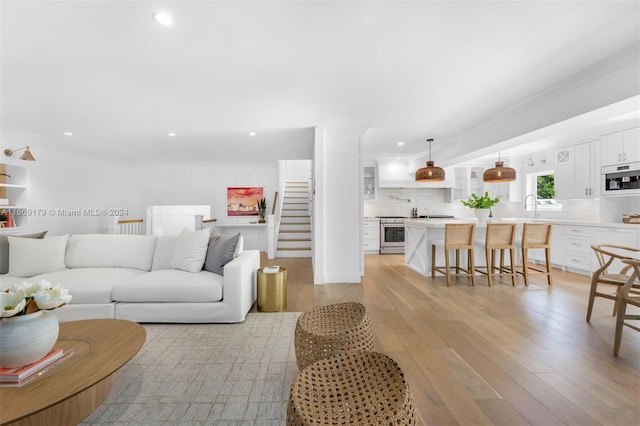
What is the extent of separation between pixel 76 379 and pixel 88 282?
1.78 m

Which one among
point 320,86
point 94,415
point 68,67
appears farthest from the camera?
point 320,86

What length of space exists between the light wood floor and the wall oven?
1574 millimetres

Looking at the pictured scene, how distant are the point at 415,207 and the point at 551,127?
4.36 meters

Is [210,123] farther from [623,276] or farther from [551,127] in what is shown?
[623,276]

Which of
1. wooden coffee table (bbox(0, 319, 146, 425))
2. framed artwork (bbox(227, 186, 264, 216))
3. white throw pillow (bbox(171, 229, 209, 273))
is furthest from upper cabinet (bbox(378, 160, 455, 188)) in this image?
wooden coffee table (bbox(0, 319, 146, 425))

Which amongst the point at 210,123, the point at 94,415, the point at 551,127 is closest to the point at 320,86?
the point at 210,123

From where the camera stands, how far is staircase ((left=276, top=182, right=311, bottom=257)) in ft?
21.8

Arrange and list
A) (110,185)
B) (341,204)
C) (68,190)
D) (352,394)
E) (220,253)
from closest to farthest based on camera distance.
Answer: (352,394) → (220,253) → (341,204) → (68,190) → (110,185)

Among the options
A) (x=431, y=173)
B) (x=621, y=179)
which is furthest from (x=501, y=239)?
(x=621, y=179)

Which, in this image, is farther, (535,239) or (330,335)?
(535,239)

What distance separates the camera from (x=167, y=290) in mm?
2625

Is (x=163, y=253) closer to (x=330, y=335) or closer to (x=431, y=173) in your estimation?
(x=330, y=335)

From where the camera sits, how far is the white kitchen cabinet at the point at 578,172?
457cm

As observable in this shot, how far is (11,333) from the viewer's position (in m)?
1.24
